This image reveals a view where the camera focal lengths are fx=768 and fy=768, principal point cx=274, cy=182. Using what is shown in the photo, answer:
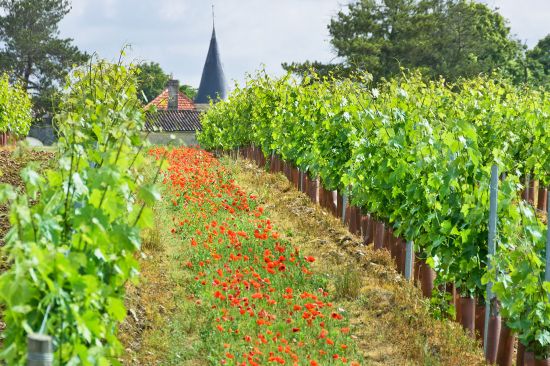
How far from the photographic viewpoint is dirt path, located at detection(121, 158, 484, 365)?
6539mm

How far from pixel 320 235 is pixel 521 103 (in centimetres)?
736

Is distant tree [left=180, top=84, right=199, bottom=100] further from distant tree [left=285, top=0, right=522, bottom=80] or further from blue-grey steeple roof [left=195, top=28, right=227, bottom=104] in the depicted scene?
distant tree [left=285, top=0, right=522, bottom=80]

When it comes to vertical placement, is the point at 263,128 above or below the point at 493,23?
below

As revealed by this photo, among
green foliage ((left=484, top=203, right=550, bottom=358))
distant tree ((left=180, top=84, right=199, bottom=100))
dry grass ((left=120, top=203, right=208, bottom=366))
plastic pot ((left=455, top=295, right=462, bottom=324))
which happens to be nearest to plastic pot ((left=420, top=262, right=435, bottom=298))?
plastic pot ((left=455, top=295, right=462, bottom=324))

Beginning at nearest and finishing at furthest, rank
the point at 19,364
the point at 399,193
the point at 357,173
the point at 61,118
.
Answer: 1. the point at 19,364
2. the point at 61,118
3. the point at 399,193
4. the point at 357,173

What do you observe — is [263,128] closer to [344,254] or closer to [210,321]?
[344,254]

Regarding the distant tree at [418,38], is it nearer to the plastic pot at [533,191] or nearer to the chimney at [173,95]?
the chimney at [173,95]

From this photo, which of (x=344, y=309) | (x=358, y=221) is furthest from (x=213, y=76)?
(x=344, y=309)

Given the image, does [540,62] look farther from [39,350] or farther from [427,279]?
[39,350]

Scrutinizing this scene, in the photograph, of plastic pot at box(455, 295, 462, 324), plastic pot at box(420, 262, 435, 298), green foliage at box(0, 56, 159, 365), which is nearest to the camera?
green foliage at box(0, 56, 159, 365)

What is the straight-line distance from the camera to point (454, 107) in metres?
13.9

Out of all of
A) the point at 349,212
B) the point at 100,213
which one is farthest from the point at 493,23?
the point at 100,213

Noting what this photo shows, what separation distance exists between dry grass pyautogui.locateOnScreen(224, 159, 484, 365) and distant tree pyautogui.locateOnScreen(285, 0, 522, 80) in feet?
97.9

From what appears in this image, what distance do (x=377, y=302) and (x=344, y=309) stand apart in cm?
41
